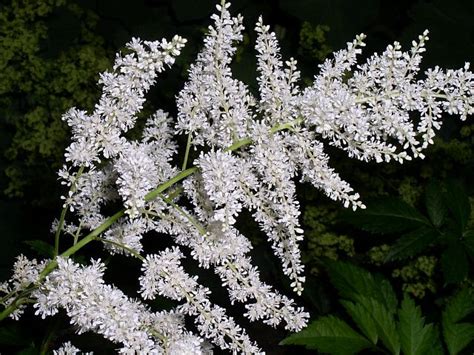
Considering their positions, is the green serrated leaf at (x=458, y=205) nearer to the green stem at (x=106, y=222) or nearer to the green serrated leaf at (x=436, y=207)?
the green serrated leaf at (x=436, y=207)

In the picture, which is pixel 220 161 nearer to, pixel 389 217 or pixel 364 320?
pixel 364 320

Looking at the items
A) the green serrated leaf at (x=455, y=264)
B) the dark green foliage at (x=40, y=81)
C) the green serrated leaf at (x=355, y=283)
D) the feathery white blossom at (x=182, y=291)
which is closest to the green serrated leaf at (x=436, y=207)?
the green serrated leaf at (x=455, y=264)

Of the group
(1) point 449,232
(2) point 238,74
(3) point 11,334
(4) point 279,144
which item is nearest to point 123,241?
(4) point 279,144

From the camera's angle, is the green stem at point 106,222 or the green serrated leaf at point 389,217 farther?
the green serrated leaf at point 389,217

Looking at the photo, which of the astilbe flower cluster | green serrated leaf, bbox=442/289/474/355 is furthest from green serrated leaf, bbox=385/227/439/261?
the astilbe flower cluster

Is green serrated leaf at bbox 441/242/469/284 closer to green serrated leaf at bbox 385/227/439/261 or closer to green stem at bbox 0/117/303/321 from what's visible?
green serrated leaf at bbox 385/227/439/261

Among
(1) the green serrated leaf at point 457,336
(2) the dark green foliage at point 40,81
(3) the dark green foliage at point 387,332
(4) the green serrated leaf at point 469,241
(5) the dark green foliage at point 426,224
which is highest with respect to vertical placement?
(2) the dark green foliage at point 40,81
